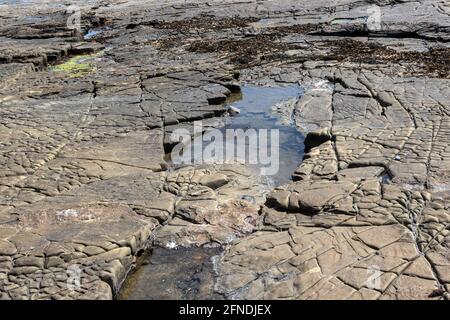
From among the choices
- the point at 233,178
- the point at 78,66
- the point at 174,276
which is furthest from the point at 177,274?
the point at 78,66

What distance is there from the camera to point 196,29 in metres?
15.9

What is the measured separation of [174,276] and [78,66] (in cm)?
946

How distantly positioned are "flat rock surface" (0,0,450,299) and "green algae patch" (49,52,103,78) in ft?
0.31

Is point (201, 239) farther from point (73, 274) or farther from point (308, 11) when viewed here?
point (308, 11)

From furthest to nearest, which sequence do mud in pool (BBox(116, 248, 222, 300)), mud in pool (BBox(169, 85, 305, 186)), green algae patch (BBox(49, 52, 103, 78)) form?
1. green algae patch (BBox(49, 52, 103, 78))
2. mud in pool (BBox(169, 85, 305, 186))
3. mud in pool (BBox(116, 248, 222, 300))

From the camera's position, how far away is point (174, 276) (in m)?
4.64

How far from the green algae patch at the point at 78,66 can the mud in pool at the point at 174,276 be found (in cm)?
772

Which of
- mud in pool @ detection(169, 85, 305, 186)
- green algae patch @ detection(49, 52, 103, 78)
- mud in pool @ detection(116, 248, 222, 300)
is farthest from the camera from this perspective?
green algae patch @ detection(49, 52, 103, 78)

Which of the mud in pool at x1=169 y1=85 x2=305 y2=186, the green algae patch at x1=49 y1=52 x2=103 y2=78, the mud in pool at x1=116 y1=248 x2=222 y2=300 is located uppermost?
the green algae patch at x1=49 y1=52 x2=103 y2=78

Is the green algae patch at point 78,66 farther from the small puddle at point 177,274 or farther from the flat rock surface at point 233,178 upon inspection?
the small puddle at point 177,274

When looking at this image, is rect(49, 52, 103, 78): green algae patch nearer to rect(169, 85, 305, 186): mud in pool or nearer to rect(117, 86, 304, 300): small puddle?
rect(169, 85, 305, 186): mud in pool

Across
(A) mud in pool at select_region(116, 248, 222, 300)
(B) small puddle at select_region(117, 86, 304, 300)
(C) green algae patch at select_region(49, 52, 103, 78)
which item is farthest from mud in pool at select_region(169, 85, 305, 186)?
(C) green algae patch at select_region(49, 52, 103, 78)

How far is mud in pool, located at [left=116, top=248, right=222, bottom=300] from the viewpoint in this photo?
440cm
